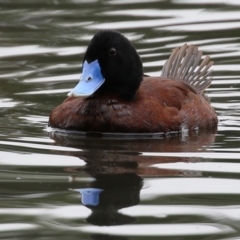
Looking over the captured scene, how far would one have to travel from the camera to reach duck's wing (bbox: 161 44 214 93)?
1070 cm

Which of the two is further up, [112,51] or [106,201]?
[112,51]

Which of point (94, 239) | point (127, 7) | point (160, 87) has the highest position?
point (127, 7)

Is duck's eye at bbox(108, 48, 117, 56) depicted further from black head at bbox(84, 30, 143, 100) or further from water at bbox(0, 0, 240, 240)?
water at bbox(0, 0, 240, 240)

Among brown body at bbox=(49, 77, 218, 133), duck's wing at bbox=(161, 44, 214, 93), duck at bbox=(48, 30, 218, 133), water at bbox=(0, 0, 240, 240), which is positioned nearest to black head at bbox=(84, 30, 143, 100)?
duck at bbox=(48, 30, 218, 133)

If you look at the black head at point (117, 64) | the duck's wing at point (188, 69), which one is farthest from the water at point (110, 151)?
the black head at point (117, 64)

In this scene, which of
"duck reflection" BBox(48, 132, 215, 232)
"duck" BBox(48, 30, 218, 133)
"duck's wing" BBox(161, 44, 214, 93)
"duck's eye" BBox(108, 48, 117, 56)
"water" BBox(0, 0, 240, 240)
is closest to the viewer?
"water" BBox(0, 0, 240, 240)

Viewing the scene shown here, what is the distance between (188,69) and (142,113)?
199 cm

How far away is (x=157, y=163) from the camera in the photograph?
7.62 m

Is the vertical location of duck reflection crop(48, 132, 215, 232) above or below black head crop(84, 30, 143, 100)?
below

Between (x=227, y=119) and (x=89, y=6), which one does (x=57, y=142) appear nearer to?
(x=227, y=119)

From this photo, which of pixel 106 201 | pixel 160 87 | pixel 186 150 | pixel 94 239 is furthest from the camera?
pixel 160 87

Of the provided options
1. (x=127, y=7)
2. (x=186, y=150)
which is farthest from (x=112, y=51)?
(x=127, y=7)

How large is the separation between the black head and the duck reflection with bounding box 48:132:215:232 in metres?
0.57

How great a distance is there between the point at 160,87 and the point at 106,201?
3066 millimetres
